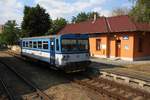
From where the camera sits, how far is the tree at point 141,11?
18.9 meters

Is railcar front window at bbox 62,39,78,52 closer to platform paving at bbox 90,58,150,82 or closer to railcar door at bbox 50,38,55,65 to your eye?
railcar door at bbox 50,38,55,65

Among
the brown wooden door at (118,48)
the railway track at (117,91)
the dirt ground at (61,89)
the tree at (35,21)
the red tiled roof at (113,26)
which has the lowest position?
the dirt ground at (61,89)

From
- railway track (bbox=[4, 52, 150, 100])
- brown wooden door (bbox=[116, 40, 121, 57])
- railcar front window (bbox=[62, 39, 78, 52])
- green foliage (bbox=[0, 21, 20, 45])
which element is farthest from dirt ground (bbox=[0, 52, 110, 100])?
green foliage (bbox=[0, 21, 20, 45])

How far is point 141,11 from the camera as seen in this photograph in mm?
19375

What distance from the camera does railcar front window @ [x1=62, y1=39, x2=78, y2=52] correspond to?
16547 millimetres

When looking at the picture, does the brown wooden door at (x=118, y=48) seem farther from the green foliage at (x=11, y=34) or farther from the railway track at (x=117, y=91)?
the green foliage at (x=11, y=34)

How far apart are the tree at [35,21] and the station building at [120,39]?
20873mm

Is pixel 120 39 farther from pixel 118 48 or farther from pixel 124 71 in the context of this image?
pixel 124 71

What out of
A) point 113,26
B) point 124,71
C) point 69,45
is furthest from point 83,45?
point 113,26

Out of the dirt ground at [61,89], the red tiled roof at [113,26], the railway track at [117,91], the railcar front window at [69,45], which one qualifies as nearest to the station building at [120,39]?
the red tiled roof at [113,26]

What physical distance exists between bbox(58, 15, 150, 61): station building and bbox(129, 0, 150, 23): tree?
6.46 m

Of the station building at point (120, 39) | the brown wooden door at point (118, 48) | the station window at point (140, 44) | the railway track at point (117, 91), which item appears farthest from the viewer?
the brown wooden door at point (118, 48)

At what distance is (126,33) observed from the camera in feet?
90.4

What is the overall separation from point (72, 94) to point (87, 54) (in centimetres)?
567
